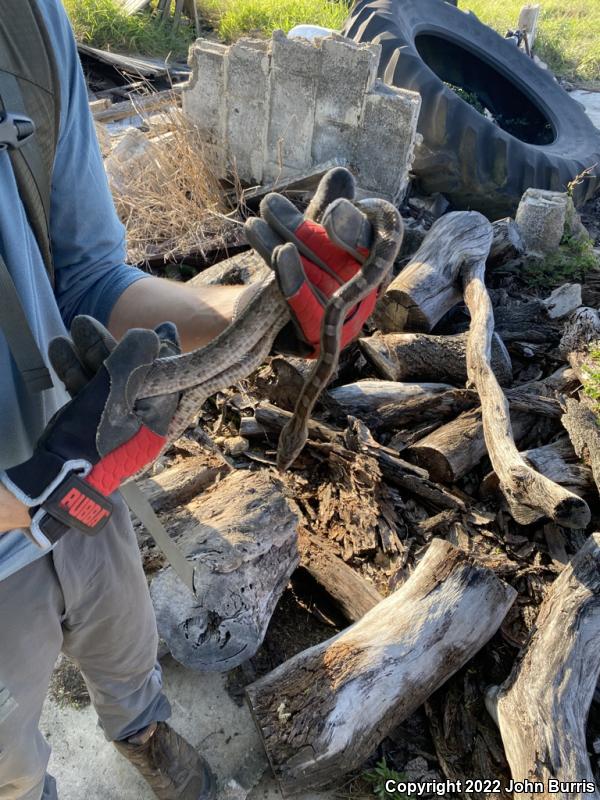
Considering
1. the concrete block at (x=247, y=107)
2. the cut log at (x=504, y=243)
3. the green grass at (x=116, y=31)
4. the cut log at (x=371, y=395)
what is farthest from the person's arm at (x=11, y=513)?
the green grass at (x=116, y=31)

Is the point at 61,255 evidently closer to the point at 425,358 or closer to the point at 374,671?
the point at 374,671

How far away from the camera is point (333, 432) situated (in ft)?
11.2

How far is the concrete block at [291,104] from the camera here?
15.8 ft

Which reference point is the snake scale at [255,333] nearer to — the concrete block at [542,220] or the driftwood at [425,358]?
the driftwood at [425,358]

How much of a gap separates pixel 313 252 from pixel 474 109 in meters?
5.10

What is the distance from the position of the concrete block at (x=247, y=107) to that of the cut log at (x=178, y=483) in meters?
2.93

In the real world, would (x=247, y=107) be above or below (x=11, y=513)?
above

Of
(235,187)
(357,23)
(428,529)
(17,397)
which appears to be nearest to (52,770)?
(17,397)

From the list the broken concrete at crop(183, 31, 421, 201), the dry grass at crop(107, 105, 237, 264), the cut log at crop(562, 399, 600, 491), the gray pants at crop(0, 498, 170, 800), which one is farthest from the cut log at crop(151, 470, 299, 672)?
the broken concrete at crop(183, 31, 421, 201)

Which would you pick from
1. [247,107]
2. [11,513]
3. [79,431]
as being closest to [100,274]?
[79,431]

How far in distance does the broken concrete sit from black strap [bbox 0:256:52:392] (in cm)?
400

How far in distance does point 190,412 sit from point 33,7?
0.95 m

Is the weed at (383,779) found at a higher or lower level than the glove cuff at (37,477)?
lower

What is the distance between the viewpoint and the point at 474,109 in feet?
19.5
